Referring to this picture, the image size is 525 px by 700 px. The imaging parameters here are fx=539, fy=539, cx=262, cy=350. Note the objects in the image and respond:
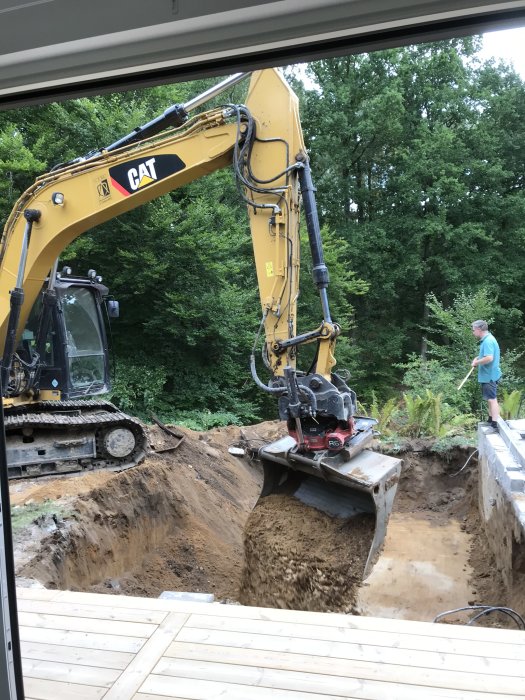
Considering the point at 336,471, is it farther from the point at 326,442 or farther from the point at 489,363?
the point at 489,363

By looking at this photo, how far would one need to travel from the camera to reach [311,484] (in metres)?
3.94

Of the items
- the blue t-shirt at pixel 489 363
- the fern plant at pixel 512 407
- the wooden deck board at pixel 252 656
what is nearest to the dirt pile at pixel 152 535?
the wooden deck board at pixel 252 656

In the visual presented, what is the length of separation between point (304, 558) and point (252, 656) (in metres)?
1.87

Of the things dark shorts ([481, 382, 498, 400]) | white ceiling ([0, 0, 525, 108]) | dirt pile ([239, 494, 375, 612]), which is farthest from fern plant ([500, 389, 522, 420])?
white ceiling ([0, 0, 525, 108])

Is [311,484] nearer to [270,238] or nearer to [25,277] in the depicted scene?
[270,238]

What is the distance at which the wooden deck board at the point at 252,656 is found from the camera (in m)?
1.53

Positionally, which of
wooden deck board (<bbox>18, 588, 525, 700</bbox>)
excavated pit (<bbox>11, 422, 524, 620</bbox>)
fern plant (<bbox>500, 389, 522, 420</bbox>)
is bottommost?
excavated pit (<bbox>11, 422, 524, 620</bbox>)

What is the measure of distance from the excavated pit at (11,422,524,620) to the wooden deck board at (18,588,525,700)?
62.9 inches

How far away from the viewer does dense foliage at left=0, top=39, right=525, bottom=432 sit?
9766 millimetres

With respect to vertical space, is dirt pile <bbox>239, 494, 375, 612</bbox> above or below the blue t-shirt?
below

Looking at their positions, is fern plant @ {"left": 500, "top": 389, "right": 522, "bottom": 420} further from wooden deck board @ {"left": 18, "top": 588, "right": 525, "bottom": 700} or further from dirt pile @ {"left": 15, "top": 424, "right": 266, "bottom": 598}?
wooden deck board @ {"left": 18, "top": 588, "right": 525, "bottom": 700}

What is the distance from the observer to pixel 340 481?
355 centimetres

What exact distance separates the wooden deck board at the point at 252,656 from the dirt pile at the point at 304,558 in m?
1.59

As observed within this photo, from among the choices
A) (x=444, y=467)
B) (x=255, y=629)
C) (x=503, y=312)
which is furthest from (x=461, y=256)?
(x=255, y=629)
